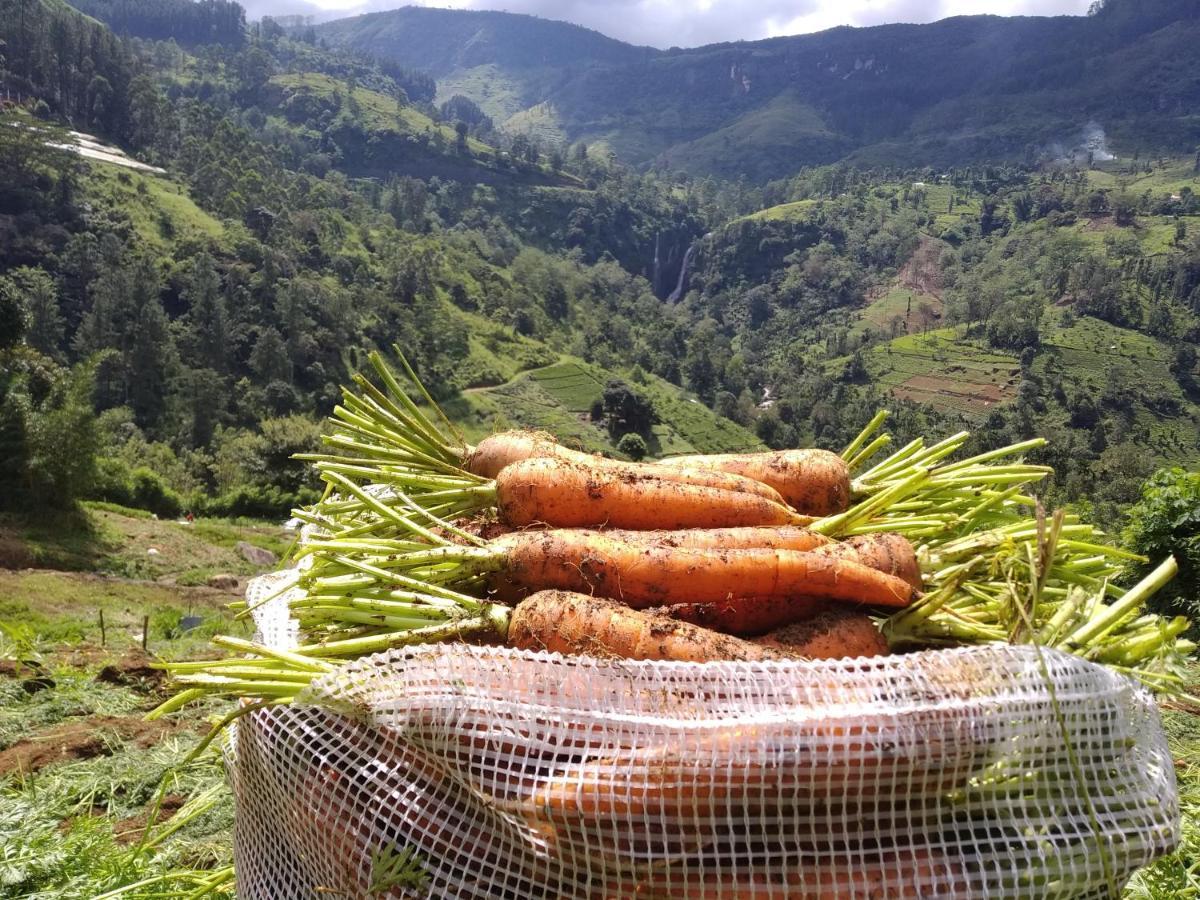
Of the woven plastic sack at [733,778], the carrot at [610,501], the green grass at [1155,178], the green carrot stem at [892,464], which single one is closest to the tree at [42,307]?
the carrot at [610,501]

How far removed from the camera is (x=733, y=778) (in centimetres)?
199

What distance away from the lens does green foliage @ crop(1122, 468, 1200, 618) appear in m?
9.63

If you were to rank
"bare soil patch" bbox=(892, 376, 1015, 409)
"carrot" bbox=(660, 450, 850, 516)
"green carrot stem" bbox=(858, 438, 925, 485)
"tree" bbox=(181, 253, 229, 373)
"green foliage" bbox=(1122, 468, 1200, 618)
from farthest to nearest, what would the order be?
1. "bare soil patch" bbox=(892, 376, 1015, 409)
2. "tree" bbox=(181, 253, 229, 373)
3. "green foliage" bbox=(1122, 468, 1200, 618)
4. "green carrot stem" bbox=(858, 438, 925, 485)
5. "carrot" bbox=(660, 450, 850, 516)

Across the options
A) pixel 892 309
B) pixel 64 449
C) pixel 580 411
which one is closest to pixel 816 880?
pixel 64 449

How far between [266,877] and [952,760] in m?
2.17

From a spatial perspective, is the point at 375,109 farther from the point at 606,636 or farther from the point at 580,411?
the point at 606,636

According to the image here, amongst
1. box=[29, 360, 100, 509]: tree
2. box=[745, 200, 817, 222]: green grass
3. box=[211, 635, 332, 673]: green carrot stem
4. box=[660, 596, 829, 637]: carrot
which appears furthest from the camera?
box=[745, 200, 817, 222]: green grass

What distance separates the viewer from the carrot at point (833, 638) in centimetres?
273

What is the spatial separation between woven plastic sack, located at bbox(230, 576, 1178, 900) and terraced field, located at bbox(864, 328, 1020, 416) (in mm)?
92032

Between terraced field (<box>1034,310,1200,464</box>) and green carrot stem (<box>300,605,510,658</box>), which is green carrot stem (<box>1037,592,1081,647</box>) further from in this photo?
terraced field (<box>1034,310,1200,464</box>)

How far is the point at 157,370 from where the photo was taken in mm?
57906

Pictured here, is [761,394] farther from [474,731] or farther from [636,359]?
[474,731]

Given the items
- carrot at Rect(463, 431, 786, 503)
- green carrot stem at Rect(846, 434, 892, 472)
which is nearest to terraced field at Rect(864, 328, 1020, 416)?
green carrot stem at Rect(846, 434, 892, 472)

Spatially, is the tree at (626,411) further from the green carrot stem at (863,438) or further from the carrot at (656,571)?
the carrot at (656,571)
